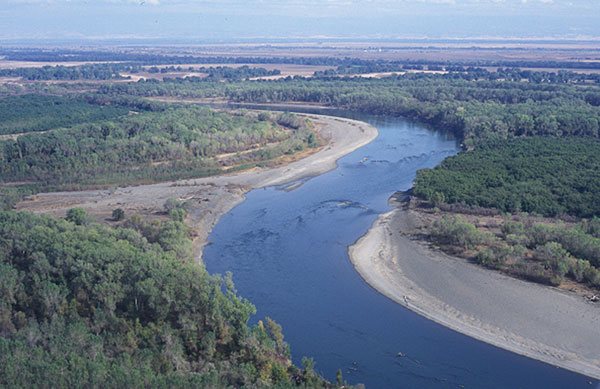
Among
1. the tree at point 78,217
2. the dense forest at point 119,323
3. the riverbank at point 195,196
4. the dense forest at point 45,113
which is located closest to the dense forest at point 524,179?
the riverbank at point 195,196

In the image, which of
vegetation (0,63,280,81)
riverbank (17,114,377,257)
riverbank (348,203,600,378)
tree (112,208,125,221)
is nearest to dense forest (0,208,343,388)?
tree (112,208,125,221)

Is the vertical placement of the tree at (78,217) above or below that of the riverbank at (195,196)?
above

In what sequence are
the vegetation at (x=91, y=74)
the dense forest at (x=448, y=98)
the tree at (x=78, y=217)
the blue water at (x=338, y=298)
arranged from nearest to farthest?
1. the blue water at (x=338, y=298)
2. the tree at (x=78, y=217)
3. the dense forest at (x=448, y=98)
4. the vegetation at (x=91, y=74)

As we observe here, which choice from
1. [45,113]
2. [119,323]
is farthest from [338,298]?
[45,113]

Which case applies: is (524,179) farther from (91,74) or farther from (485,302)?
(91,74)

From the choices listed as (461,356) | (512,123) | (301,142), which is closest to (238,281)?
(461,356)

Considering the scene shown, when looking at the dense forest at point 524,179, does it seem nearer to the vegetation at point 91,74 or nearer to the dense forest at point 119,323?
the dense forest at point 119,323

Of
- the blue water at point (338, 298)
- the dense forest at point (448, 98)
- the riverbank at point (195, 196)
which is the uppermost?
the dense forest at point (448, 98)

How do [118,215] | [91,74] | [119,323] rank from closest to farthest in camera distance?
[119,323]
[118,215]
[91,74]
